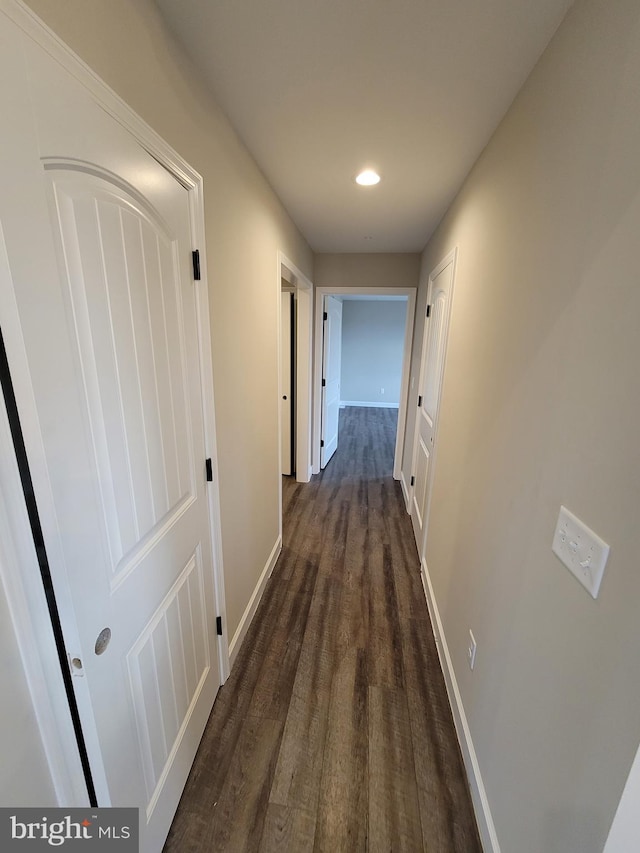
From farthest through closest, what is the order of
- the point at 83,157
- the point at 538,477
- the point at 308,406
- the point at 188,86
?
the point at 308,406 < the point at 188,86 < the point at 538,477 < the point at 83,157

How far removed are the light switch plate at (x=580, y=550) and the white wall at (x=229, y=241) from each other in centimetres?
120

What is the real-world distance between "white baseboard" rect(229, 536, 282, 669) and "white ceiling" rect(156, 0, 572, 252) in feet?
7.69

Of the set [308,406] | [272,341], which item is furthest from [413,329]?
[272,341]

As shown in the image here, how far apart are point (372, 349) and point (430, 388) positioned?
198 inches

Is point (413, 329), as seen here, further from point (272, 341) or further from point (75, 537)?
point (75, 537)

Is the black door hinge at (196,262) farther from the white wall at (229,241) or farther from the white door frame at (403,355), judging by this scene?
the white door frame at (403,355)

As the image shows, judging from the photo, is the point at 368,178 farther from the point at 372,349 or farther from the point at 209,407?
the point at 372,349

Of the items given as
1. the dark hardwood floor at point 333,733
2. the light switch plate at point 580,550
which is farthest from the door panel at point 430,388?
the light switch plate at point 580,550

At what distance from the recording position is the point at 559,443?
854 millimetres

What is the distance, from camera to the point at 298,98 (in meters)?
1.25

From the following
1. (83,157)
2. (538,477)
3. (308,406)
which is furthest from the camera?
(308,406)

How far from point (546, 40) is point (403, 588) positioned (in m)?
2.58

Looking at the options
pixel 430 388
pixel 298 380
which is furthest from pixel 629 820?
pixel 298 380

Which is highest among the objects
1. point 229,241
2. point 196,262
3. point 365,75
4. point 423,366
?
point 365,75
